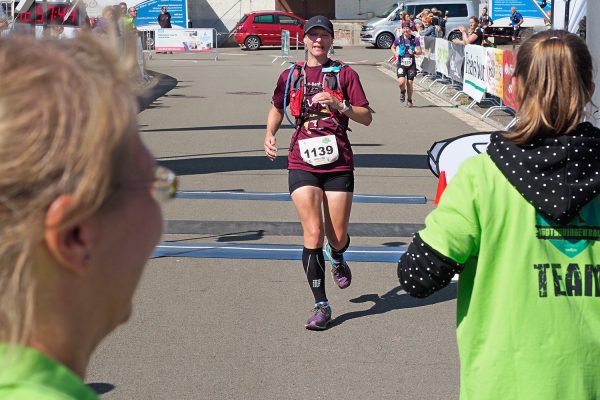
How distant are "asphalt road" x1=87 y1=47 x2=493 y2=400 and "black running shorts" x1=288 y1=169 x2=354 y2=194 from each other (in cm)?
93

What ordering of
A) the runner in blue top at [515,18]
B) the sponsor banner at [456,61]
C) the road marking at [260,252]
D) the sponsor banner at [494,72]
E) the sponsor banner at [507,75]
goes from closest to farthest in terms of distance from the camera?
the road marking at [260,252] → the sponsor banner at [507,75] → the sponsor banner at [494,72] → the sponsor banner at [456,61] → the runner in blue top at [515,18]

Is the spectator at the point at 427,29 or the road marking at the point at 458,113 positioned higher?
the spectator at the point at 427,29

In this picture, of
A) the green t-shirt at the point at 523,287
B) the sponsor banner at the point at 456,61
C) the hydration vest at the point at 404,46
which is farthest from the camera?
the sponsor banner at the point at 456,61

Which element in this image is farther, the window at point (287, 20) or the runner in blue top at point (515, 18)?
the window at point (287, 20)

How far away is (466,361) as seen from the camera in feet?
8.84

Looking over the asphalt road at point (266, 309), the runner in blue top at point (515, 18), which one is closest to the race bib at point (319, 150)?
the asphalt road at point (266, 309)

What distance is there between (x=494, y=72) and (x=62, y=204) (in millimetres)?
17194

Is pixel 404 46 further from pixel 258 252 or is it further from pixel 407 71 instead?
pixel 258 252

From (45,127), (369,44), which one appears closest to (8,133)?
(45,127)

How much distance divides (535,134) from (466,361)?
660 mm

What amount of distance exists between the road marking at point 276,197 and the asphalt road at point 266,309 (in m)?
0.04

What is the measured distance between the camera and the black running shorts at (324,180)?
589 cm

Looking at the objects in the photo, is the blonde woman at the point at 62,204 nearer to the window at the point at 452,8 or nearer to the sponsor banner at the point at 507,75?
the sponsor banner at the point at 507,75

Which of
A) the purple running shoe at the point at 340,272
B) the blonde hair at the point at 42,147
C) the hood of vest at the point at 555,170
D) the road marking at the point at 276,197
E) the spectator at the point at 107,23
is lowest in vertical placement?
the road marking at the point at 276,197
